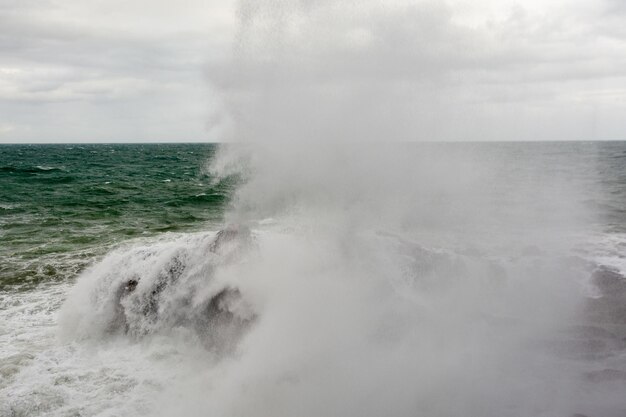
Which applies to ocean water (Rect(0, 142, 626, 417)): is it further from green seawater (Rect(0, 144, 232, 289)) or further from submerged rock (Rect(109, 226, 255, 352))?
green seawater (Rect(0, 144, 232, 289))

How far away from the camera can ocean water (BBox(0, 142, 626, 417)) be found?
773 cm

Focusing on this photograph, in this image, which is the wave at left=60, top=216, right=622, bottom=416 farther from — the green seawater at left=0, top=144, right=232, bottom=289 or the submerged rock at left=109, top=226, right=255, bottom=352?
the green seawater at left=0, top=144, right=232, bottom=289

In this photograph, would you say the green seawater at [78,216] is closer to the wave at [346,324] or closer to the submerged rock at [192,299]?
the submerged rock at [192,299]

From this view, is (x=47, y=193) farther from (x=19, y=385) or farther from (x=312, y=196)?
(x=19, y=385)

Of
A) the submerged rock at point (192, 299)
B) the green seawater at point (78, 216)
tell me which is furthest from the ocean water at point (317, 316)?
the green seawater at point (78, 216)

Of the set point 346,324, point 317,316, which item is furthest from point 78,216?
point 346,324

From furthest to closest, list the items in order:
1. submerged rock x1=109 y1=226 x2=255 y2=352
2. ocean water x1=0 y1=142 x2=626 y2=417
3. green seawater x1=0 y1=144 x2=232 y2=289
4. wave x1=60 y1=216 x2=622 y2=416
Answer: green seawater x1=0 y1=144 x2=232 y2=289 → submerged rock x1=109 y1=226 x2=255 y2=352 → ocean water x1=0 y1=142 x2=626 y2=417 → wave x1=60 y1=216 x2=622 y2=416

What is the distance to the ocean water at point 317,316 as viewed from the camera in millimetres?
7730

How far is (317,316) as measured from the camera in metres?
9.56

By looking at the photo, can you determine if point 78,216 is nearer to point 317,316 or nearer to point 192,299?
point 192,299

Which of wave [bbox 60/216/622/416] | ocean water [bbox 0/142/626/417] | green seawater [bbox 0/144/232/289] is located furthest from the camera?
green seawater [bbox 0/144/232/289]

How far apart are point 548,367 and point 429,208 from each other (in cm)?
1542

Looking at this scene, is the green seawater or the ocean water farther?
the green seawater

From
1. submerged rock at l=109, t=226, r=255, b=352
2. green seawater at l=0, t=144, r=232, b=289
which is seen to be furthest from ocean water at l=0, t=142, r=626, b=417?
green seawater at l=0, t=144, r=232, b=289
